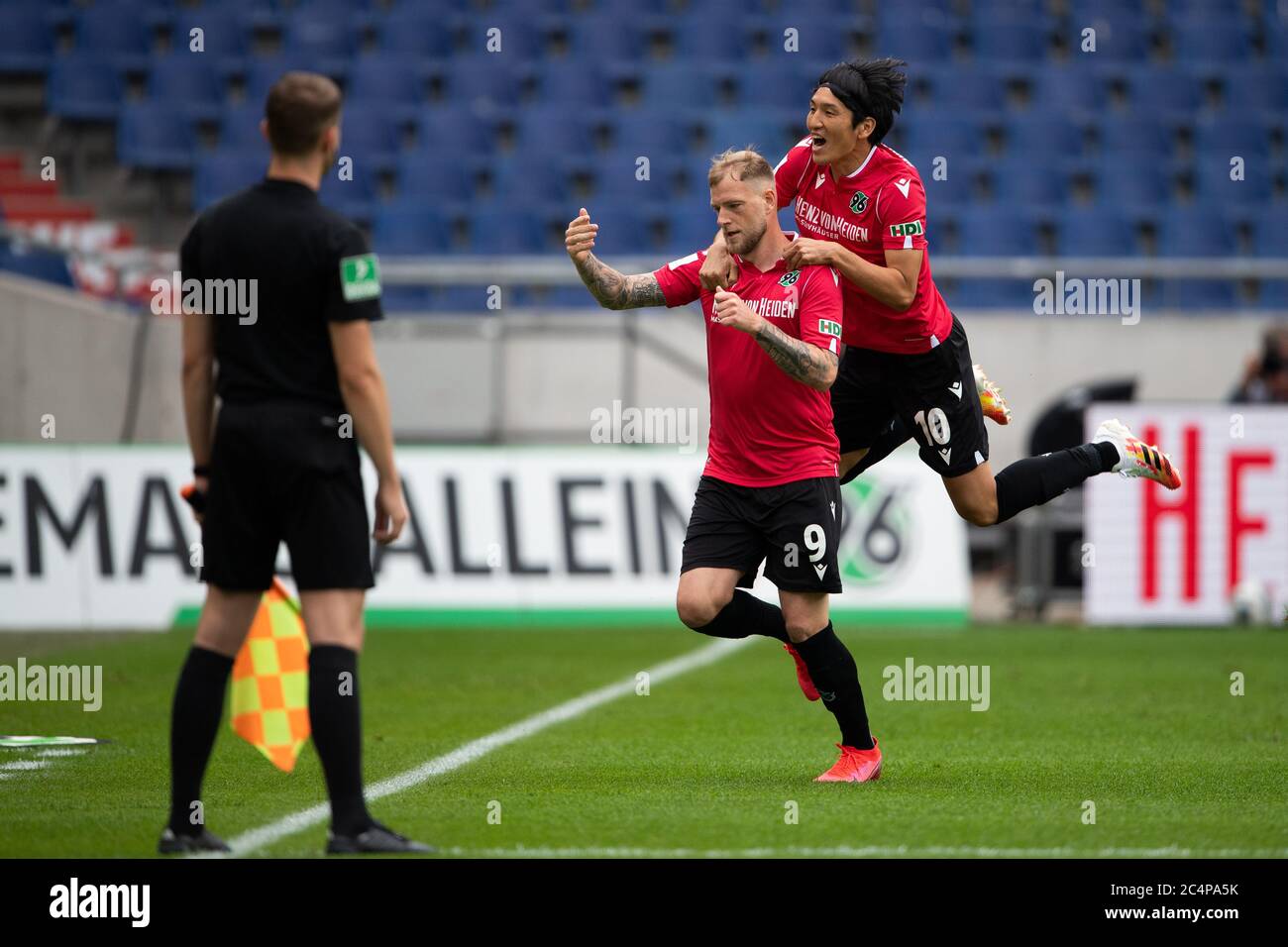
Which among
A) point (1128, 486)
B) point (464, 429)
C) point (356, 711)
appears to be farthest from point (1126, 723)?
point (464, 429)

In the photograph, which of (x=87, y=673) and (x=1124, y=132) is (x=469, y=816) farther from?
(x=1124, y=132)

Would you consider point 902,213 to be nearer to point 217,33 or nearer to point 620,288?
point 620,288

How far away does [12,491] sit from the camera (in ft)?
39.8

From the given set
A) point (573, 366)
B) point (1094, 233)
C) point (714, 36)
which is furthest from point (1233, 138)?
point (573, 366)

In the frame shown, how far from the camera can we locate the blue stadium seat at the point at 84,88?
59.4 feet

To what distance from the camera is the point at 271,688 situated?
5.18 m

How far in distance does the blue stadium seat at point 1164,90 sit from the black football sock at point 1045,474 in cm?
1243

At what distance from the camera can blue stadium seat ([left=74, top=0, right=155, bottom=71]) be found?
18812mm

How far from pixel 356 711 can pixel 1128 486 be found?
32.4 ft

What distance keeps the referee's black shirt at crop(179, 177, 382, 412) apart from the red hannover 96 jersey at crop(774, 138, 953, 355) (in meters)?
2.44

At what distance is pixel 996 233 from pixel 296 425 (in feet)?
45.8

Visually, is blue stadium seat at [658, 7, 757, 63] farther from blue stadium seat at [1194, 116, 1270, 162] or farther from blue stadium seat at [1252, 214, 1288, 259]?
blue stadium seat at [1252, 214, 1288, 259]

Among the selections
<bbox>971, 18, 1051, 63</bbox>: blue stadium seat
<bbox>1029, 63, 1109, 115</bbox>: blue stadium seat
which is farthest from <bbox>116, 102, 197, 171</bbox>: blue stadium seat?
<bbox>1029, 63, 1109, 115</bbox>: blue stadium seat

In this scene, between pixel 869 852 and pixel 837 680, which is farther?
pixel 837 680
